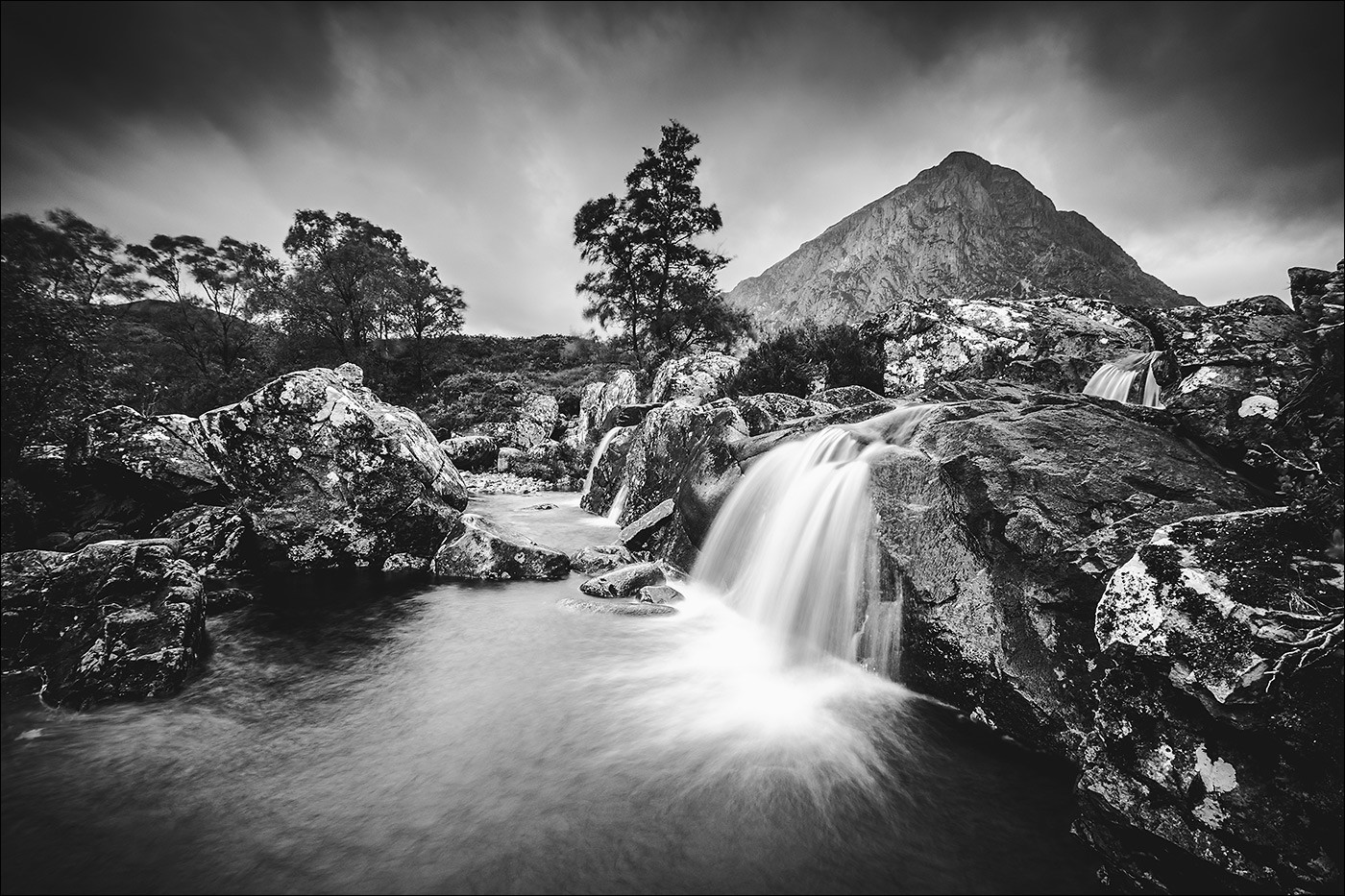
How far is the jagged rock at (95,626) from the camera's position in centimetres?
429

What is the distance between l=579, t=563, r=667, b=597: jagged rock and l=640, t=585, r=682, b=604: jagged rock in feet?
0.60

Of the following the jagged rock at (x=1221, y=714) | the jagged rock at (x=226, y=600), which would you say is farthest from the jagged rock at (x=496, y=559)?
the jagged rock at (x=1221, y=714)

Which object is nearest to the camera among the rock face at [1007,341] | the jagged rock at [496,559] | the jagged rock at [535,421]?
the jagged rock at [496,559]

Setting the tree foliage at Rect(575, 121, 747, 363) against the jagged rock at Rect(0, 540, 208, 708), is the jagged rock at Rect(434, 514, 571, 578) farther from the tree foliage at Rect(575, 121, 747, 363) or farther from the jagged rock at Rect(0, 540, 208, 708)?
the tree foliage at Rect(575, 121, 747, 363)

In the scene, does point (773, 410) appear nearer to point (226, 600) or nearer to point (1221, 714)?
point (1221, 714)

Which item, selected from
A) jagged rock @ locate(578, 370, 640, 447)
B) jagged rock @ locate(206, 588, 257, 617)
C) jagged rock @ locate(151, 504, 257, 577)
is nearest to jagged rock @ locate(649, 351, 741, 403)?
jagged rock @ locate(578, 370, 640, 447)

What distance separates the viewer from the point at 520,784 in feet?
12.1

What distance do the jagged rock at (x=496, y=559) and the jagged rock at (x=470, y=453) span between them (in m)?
14.6

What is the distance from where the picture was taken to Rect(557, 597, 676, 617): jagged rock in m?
7.09

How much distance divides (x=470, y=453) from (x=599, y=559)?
52.3 ft

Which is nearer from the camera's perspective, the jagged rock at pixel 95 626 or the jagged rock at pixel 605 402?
the jagged rock at pixel 95 626

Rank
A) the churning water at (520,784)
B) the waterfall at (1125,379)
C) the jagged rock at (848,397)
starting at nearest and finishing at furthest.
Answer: the churning water at (520,784) < the waterfall at (1125,379) < the jagged rock at (848,397)

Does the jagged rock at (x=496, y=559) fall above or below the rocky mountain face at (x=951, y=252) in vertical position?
below

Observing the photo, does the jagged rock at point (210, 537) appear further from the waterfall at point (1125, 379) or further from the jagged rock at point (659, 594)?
the waterfall at point (1125, 379)
